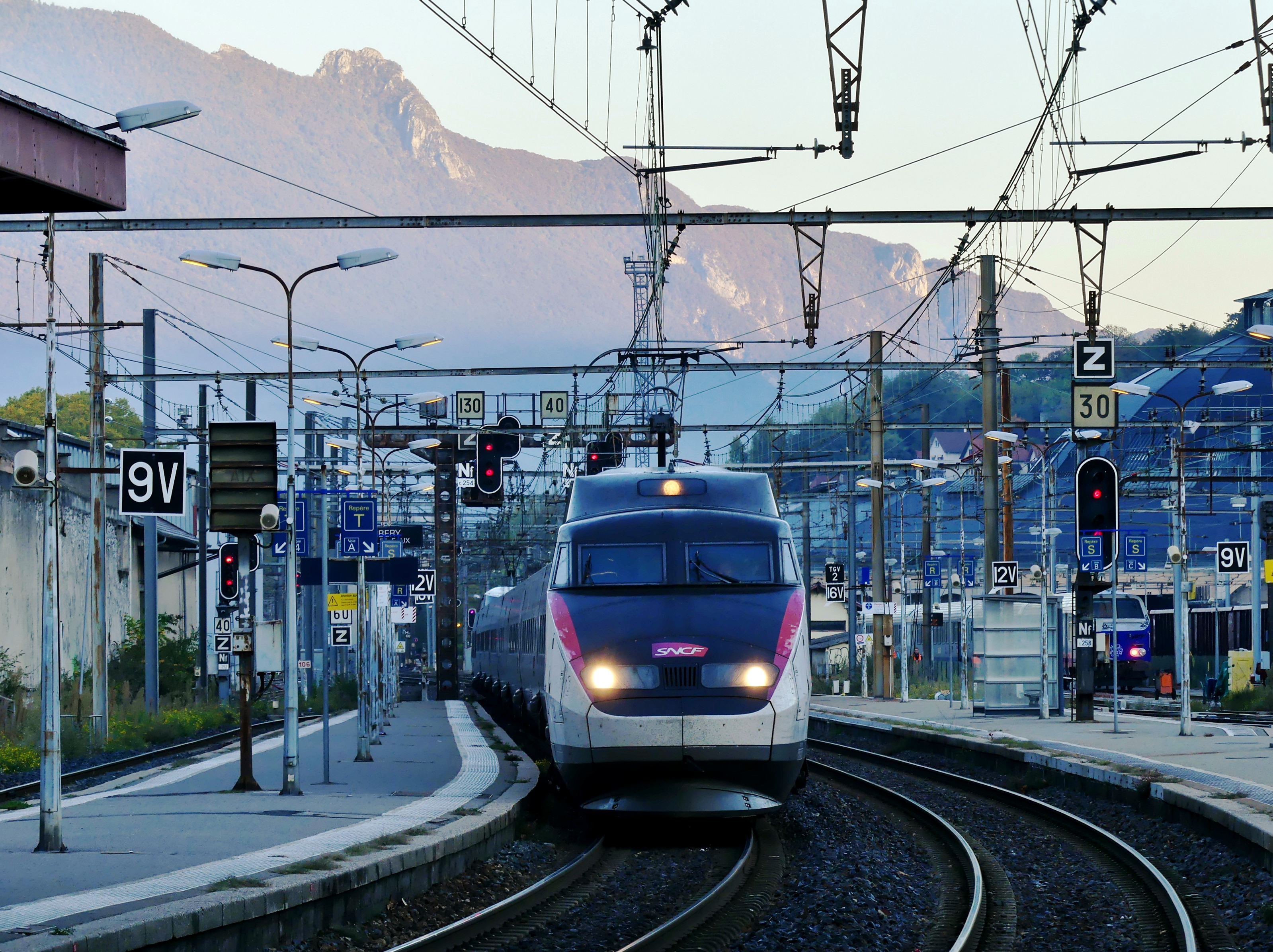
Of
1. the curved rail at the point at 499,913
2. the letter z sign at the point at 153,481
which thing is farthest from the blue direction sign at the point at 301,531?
the curved rail at the point at 499,913

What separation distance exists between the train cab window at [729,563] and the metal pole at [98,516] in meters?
19.8

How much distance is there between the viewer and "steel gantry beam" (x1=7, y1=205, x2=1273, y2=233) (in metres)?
21.1

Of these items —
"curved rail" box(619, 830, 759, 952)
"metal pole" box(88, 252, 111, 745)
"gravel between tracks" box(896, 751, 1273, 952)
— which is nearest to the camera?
"curved rail" box(619, 830, 759, 952)

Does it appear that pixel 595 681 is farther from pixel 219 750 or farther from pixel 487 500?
pixel 487 500

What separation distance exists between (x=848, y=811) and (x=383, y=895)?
894cm

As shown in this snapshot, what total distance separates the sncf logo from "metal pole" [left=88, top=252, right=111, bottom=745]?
68.3 ft

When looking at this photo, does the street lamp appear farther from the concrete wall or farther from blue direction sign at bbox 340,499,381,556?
the concrete wall

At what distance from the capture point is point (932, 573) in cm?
4269

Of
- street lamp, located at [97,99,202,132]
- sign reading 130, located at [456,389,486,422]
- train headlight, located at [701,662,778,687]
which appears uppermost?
street lamp, located at [97,99,202,132]

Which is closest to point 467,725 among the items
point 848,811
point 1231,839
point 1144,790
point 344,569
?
point 344,569

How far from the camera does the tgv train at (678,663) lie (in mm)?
14859

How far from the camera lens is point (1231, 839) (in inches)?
583

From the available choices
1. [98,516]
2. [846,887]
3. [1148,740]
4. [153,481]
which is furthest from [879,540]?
[846,887]

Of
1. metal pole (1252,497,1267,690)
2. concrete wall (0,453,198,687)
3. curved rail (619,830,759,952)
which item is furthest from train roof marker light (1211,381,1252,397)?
concrete wall (0,453,198,687)
